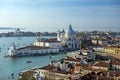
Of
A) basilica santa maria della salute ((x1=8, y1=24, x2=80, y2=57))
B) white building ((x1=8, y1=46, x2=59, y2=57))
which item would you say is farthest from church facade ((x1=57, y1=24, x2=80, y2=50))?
white building ((x1=8, y1=46, x2=59, y2=57))

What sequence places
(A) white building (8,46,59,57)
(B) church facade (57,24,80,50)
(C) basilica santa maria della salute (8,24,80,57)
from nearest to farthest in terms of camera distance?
1. (A) white building (8,46,59,57)
2. (C) basilica santa maria della salute (8,24,80,57)
3. (B) church facade (57,24,80,50)

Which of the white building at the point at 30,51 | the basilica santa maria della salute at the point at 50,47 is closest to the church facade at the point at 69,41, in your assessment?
the basilica santa maria della salute at the point at 50,47

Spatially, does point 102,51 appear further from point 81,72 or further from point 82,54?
point 81,72

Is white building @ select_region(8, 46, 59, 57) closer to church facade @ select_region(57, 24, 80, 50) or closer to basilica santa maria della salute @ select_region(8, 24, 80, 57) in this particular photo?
basilica santa maria della salute @ select_region(8, 24, 80, 57)

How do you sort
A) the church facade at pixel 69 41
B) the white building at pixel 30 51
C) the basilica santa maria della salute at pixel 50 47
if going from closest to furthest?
the white building at pixel 30 51
the basilica santa maria della salute at pixel 50 47
the church facade at pixel 69 41

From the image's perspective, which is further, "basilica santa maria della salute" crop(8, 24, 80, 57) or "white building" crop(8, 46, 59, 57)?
"basilica santa maria della salute" crop(8, 24, 80, 57)

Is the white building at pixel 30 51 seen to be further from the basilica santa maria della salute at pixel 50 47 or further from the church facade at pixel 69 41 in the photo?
the church facade at pixel 69 41

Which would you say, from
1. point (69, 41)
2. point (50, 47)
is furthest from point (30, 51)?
point (69, 41)

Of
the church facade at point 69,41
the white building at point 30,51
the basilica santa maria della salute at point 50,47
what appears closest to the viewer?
the white building at point 30,51

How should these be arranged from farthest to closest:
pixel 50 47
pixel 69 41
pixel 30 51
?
pixel 69 41, pixel 50 47, pixel 30 51

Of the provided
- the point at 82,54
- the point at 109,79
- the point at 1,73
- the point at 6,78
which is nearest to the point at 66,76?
the point at 109,79

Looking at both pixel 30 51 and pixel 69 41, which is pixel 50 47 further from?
pixel 69 41
